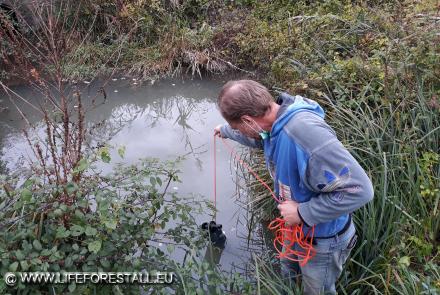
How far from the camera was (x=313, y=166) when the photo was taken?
1673mm

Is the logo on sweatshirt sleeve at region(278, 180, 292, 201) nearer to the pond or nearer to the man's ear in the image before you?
the man's ear

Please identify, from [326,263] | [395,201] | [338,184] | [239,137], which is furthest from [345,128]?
[338,184]

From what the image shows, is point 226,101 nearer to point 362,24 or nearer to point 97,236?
point 97,236

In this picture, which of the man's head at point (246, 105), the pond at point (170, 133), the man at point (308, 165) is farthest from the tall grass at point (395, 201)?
the man's head at point (246, 105)

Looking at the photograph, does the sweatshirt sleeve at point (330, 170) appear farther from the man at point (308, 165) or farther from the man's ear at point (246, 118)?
the man's ear at point (246, 118)

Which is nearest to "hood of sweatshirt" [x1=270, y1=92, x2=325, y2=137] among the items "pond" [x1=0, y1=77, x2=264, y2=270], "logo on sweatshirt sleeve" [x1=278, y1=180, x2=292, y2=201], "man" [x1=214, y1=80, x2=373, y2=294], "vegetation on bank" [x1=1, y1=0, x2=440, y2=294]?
"man" [x1=214, y1=80, x2=373, y2=294]

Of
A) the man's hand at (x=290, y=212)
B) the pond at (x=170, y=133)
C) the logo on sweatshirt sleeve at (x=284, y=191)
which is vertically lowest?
the pond at (x=170, y=133)

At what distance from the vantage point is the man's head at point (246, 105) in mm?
1768

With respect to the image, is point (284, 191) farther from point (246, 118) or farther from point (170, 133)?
point (170, 133)

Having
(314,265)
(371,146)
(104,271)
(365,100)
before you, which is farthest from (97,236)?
(365,100)

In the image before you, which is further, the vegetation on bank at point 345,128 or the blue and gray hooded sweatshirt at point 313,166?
the vegetation on bank at point 345,128

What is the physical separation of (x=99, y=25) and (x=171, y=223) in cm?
496

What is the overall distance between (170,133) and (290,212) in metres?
3.31

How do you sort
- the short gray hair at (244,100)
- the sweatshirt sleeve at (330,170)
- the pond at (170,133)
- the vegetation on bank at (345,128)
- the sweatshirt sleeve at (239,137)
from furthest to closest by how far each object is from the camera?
1. the pond at (170,133)
2. the sweatshirt sleeve at (239,137)
3. the vegetation on bank at (345,128)
4. the short gray hair at (244,100)
5. the sweatshirt sleeve at (330,170)
